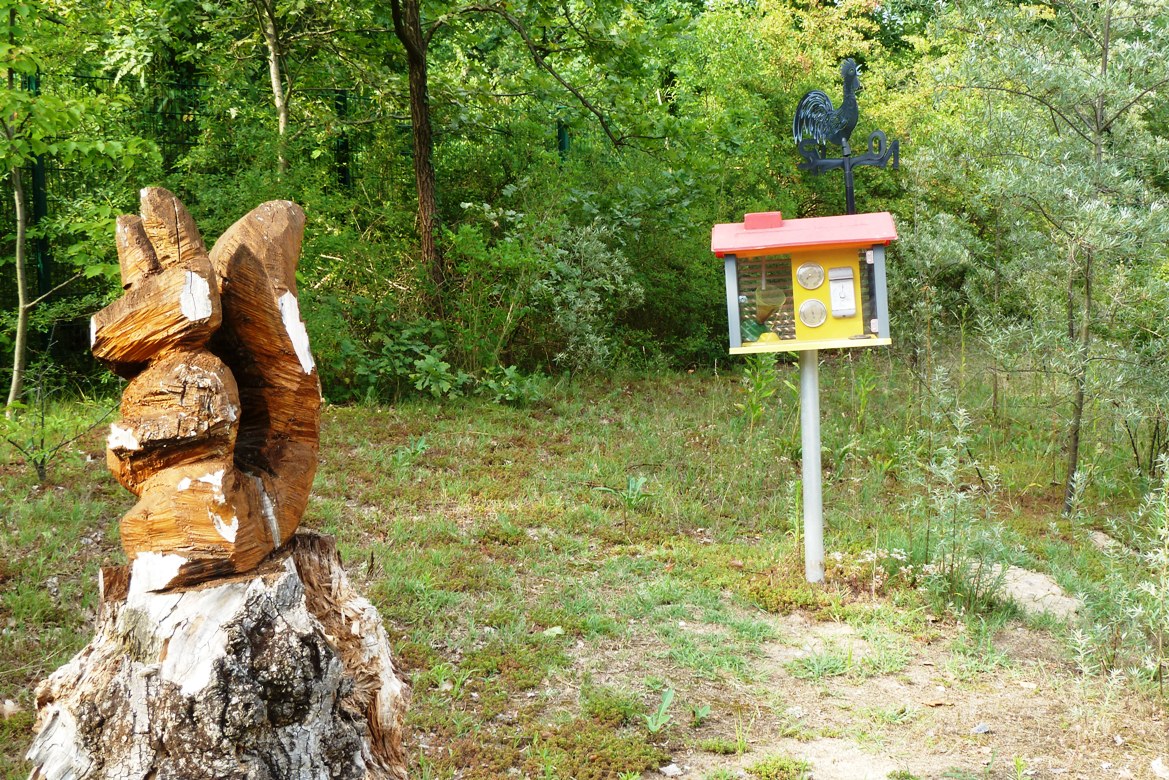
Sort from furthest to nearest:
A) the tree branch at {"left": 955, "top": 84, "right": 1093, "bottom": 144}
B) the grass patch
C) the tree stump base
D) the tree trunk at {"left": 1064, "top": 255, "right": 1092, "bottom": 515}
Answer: the tree branch at {"left": 955, "top": 84, "right": 1093, "bottom": 144}, the tree trunk at {"left": 1064, "top": 255, "right": 1092, "bottom": 515}, the grass patch, the tree stump base

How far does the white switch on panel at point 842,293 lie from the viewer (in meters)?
4.90

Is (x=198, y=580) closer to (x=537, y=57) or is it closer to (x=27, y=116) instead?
(x=27, y=116)

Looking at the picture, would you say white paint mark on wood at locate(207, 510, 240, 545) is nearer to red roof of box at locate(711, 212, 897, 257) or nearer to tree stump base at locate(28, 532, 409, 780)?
tree stump base at locate(28, 532, 409, 780)

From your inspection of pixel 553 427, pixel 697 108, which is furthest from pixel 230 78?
pixel 697 108

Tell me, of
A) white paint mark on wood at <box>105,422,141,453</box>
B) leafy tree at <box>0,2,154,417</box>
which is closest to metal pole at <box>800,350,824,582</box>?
white paint mark on wood at <box>105,422,141,453</box>

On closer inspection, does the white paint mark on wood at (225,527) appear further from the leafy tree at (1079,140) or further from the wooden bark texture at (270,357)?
the leafy tree at (1079,140)

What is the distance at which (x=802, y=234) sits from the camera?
4852 mm

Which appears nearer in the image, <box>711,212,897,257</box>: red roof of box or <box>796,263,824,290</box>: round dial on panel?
<box>711,212,897,257</box>: red roof of box

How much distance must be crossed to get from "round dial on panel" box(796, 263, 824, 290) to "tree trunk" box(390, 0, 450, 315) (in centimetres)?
421

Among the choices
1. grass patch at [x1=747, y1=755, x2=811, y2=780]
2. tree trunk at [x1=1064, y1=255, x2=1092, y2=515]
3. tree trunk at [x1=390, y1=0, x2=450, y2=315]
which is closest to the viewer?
grass patch at [x1=747, y1=755, x2=811, y2=780]

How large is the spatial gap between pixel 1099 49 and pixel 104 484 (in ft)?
22.2

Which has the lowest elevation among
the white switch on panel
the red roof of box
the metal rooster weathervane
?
the white switch on panel

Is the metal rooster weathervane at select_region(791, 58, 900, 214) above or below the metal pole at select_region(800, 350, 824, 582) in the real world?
above

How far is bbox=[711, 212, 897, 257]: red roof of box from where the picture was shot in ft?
15.6
